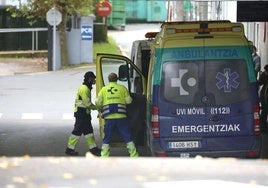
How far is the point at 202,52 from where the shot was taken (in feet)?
43.4

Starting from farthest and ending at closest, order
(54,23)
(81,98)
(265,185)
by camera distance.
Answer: (54,23), (81,98), (265,185)

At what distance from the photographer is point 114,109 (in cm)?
1448

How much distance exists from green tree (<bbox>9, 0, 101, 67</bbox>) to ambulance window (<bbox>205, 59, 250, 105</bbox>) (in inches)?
906

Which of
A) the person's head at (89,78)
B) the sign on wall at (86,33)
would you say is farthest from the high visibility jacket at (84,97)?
the sign on wall at (86,33)

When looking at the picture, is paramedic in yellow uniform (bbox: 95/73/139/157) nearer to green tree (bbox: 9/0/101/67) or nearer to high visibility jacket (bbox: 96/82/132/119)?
high visibility jacket (bbox: 96/82/132/119)

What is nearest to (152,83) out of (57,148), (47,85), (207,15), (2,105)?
(57,148)

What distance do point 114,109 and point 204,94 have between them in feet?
6.22

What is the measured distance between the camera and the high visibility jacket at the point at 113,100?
14.5 metres

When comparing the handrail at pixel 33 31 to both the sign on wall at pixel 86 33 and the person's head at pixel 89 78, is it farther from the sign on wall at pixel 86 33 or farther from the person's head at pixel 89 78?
the person's head at pixel 89 78

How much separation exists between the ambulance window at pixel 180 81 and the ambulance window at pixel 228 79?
20 cm

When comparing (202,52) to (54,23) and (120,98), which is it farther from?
(54,23)

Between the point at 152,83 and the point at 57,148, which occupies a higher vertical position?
the point at 152,83

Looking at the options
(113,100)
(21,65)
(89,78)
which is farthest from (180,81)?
(21,65)

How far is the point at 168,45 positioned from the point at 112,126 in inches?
78.8
